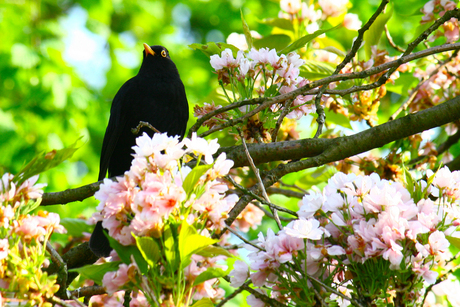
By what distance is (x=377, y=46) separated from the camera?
2572 mm

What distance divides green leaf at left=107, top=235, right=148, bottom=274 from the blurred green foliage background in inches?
98.4

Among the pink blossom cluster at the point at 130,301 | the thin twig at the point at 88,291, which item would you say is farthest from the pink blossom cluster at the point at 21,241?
the thin twig at the point at 88,291

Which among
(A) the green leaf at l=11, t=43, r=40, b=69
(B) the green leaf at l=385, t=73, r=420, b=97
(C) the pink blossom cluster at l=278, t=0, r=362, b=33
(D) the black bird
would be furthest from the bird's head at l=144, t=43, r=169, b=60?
(A) the green leaf at l=11, t=43, r=40, b=69

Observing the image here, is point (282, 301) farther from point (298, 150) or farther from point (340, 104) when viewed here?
point (340, 104)

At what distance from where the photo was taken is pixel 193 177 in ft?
3.37

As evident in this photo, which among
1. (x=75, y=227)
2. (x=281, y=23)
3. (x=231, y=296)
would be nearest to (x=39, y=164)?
(x=231, y=296)

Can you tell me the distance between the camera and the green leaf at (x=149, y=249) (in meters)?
0.95

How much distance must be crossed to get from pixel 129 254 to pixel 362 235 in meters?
0.54

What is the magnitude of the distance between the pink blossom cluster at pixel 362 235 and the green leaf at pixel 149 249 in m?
0.26

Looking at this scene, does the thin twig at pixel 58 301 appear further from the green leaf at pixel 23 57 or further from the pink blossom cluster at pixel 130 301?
the green leaf at pixel 23 57

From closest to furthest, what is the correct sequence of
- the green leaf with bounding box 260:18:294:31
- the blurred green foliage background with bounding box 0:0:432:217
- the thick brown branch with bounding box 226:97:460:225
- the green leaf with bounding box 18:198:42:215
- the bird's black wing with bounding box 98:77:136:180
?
the green leaf with bounding box 18:198:42:215
the thick brown branch with bounding box 226:97:460:225
the green leaf with bounding box 260:18:294:31
the bird's black wing with bounding box 98:77:136:180
the blurred green foliage background with bounding box 0:0:432:217

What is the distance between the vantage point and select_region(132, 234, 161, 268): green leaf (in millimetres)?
955

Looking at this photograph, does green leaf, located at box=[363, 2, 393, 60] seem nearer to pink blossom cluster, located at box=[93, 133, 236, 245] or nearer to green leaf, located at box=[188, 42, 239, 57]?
green leaf, located at box=[188, 42, 239, 57]

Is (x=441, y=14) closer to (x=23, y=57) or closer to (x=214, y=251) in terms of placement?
(x=214, y=251)
